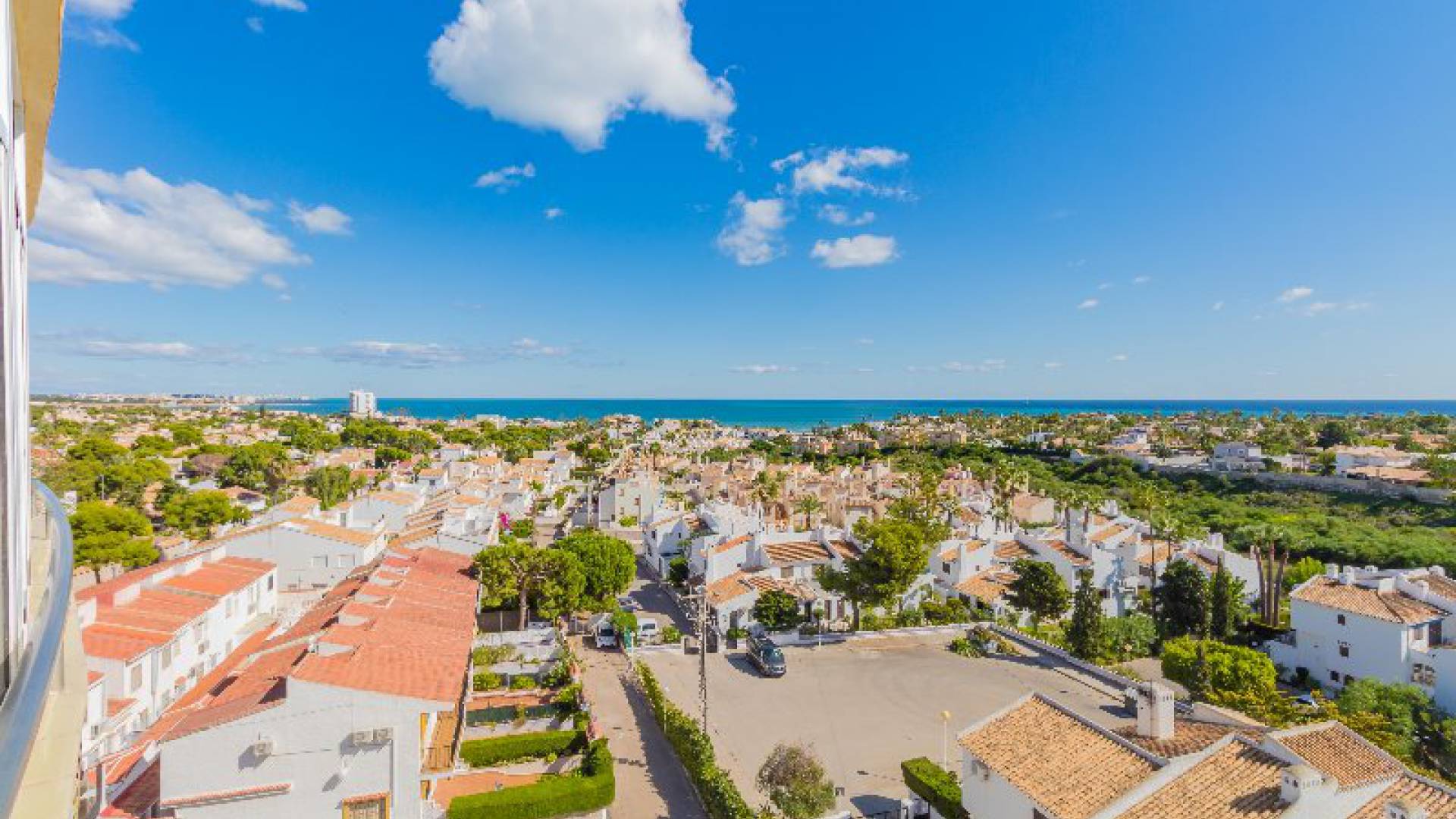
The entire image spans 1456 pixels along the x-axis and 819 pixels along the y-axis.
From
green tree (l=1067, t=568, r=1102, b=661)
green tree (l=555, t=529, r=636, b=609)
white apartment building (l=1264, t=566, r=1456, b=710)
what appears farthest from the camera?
green tree (l=555, t=529, r=636, b=609)

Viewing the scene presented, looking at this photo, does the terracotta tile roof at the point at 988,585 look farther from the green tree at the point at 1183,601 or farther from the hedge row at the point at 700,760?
the hedge row at the point at 700,760

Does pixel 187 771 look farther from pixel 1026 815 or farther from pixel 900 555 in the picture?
pixel 900 555

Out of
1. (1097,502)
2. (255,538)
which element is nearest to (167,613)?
(255,538)

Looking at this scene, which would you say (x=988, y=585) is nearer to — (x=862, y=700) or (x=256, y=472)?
(x=862, y=700)

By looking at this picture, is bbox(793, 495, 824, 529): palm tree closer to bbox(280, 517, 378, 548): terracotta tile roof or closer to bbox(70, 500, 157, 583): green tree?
bbox(280, 517, 378, 548): terracotta tile roof

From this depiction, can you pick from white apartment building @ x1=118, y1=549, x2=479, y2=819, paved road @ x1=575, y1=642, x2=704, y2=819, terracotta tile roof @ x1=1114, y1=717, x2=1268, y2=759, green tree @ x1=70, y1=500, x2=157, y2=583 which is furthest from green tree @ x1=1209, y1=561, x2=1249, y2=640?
green tree @ x1=70, y1=500, x2=157, y2=583

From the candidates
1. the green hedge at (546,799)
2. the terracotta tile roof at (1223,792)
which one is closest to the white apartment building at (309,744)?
the green hedge at (546,799)
